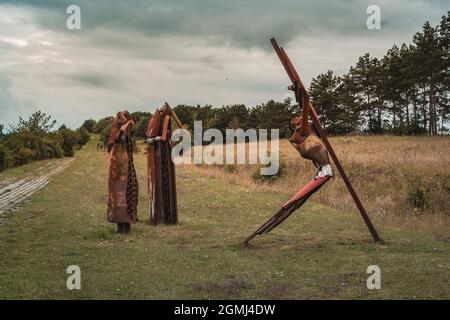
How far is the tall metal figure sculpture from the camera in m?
12.5

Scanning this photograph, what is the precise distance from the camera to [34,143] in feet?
135

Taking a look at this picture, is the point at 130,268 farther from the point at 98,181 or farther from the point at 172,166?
the point at 98,181

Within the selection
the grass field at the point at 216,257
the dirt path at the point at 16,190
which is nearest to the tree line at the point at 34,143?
the dirt path at the point at 16,190

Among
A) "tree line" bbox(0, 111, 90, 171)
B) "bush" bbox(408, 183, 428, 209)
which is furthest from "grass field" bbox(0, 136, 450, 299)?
"tree line" bbox(0, 111, 90, 171)

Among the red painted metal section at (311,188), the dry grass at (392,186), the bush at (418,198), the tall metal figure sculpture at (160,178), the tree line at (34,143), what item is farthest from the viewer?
the tree line at (34,143)

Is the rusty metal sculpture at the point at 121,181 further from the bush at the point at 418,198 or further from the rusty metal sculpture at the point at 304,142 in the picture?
the bush at the point at 418,198

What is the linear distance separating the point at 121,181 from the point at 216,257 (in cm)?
318

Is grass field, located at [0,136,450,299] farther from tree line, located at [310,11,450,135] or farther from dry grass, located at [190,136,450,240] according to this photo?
tree line, located at [310,11,450,135]

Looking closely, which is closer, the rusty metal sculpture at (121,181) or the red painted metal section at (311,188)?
the red painted metal section at (311,188)

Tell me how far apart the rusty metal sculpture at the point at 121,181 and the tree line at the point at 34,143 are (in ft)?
79.3

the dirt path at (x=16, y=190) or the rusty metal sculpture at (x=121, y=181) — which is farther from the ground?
the rusty metal sculpture at (x=121, y=181)

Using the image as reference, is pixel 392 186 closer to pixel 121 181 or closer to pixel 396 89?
Answer: pixel 121 181

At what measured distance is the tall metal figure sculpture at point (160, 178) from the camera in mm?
12461

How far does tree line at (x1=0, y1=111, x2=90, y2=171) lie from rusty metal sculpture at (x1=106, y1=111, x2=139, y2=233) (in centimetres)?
2416
